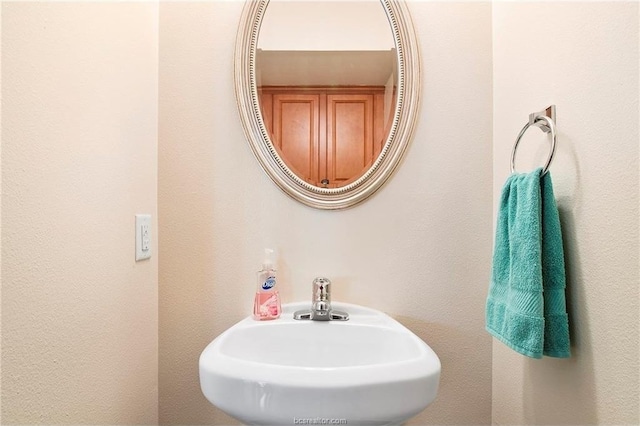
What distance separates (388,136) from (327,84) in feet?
0.76

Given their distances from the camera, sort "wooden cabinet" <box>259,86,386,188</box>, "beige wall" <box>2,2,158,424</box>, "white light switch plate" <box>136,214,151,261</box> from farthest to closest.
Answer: "wooden cabinet" <box>259,86,386,188</box>, "white light switch plate" <box>136,214,151,261</box>, "beige wall" <box>2,2,158,424</box>

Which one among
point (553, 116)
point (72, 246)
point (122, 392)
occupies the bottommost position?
point (122, 392)

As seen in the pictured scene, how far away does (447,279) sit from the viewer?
938 millimetres

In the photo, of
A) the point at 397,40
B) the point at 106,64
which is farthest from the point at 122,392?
the point at 397,40

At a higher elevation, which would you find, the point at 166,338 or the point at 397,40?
the point at 397,40

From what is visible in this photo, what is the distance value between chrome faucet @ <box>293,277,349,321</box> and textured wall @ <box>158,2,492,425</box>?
0.06 metres

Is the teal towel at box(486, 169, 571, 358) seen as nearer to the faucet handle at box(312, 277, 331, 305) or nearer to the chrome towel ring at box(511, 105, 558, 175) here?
the chrome towel ring at box(511, 105, 558, 175)

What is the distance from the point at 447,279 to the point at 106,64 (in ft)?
3.29

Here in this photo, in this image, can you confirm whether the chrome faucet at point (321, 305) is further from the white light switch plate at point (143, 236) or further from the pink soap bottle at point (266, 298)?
the white light switch plate at point (143, 236)

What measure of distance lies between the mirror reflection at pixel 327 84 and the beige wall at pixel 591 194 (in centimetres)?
37

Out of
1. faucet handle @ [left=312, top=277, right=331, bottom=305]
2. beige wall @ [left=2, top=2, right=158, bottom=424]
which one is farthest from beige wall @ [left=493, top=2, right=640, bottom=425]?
beige wall @ [left=2, top=2, right=158, bottom=424]

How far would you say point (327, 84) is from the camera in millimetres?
952

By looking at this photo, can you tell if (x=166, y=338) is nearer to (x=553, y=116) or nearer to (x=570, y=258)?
(x=570, y=258)

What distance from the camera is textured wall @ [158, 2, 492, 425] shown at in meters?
0.94
